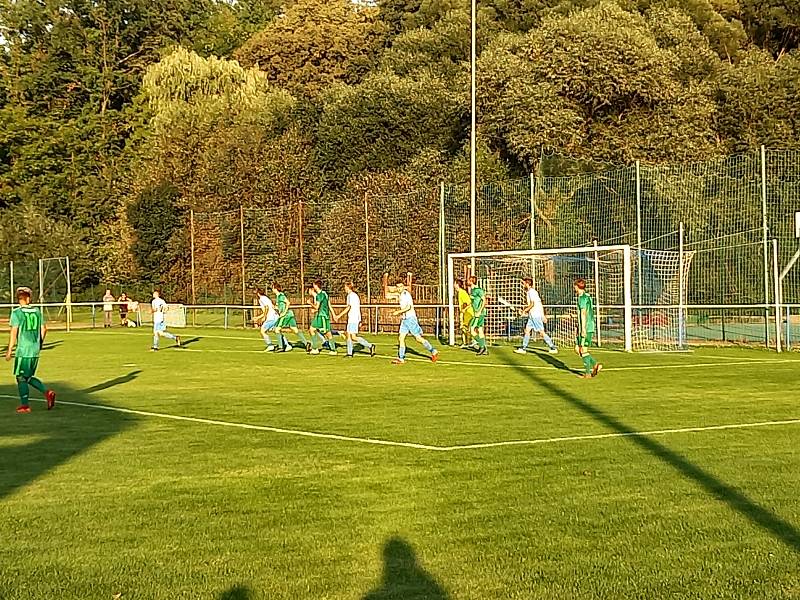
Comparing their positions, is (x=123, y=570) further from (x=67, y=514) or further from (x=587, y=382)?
(x=587, y=382)

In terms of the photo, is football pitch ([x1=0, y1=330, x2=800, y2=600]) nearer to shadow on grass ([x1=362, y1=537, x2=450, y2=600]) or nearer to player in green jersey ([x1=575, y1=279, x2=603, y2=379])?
shadow on grass ([x1=362, y1=537, x2=450, y2=600])

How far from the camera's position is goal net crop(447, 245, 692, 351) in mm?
27828

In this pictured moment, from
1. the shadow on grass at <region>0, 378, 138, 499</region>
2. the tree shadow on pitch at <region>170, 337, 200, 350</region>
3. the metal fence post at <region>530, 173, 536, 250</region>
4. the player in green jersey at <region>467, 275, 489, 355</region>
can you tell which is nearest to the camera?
the shadow on grass at <region>0, 378, 138, 499</region>

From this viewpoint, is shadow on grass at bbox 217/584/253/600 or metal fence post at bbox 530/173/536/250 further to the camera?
metal fence post at bbox 530/173/536/250

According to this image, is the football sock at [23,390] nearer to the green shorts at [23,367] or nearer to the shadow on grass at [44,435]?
the green shorts at [23,367]

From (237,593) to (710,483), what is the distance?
15.1 ft

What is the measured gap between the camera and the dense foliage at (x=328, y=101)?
43031 mm

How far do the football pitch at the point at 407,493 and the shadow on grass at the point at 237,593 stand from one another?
17 millimetres

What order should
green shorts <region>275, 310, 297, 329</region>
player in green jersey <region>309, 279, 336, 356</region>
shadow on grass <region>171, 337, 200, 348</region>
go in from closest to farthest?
player in green jersey <region>309, 279, 336, 356</region> < green shorts <region>275, 310, 297, 329</region> < shadow on grass <region>171, 337, 200, 348</region>

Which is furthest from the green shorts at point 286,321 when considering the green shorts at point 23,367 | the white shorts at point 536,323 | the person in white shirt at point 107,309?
the person in white shirt at point 107,309

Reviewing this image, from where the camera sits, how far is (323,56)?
211 ft

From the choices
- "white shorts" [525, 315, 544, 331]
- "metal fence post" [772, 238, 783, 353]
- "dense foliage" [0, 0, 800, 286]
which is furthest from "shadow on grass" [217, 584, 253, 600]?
"dense foliage" [0, 0, 800, 286]

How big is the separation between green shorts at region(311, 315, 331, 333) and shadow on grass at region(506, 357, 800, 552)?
12.0 metres

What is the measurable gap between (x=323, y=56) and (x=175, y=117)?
42.0 ft
